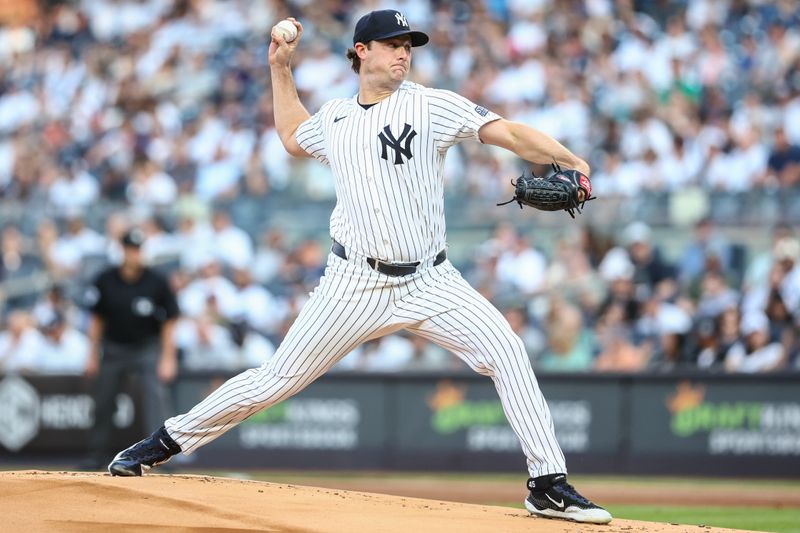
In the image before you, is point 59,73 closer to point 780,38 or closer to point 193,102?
point 193,102

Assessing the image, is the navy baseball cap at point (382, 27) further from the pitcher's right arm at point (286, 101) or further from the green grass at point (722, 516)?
the green grass at point (722, 516)

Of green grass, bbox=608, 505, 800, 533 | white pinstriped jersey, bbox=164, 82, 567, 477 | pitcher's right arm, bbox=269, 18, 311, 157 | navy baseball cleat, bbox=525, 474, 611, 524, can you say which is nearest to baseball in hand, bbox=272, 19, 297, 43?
pitcher's right arm, bbox=269, 18, 311, 157

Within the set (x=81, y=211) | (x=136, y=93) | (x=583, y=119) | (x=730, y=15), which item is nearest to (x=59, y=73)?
(x=136, y=93)

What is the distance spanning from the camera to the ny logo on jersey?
595 centimetres

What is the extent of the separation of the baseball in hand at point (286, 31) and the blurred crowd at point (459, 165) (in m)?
6.77

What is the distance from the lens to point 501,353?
6.01 meters

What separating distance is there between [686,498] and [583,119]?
5.69 meters

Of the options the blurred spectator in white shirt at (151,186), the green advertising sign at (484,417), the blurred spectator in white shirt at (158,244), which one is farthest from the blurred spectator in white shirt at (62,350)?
the green advertising sign at (484,417)

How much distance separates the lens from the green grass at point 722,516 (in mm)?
8184

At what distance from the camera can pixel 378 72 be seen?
6105 millimetres

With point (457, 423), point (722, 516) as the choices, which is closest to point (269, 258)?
point (457, 423)

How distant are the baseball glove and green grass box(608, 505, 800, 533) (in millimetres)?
3023

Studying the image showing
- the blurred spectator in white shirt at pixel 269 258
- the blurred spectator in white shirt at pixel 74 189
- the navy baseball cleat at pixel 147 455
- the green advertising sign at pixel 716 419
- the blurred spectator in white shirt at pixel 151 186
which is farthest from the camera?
the blurred spectator in white shirt at pixel 74 189

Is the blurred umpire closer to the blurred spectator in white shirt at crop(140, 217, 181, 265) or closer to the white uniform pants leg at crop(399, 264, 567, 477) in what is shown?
the blurred spectator in white shirt at crop(140, 217, 181, 265)
